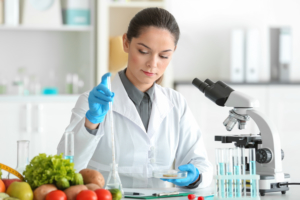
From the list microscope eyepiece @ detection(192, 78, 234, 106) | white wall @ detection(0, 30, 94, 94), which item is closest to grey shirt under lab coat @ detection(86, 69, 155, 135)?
microscope eyepiece @ detection(192, 78, 234, 106)

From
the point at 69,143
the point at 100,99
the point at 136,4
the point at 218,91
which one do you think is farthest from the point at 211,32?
the point at 69,143

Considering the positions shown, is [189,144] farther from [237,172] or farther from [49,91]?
[49,91]

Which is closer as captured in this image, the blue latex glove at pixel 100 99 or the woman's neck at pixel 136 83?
the blue latex glove at pixel 100 99

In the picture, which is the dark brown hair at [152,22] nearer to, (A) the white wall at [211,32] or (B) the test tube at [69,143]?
(B) the test tube at [69,143]

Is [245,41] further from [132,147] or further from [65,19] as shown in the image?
[132,147]

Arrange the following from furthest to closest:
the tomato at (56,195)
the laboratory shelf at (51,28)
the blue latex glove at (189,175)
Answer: the laboratory shelf at (51,28), the blue latex glove at (189,175), the tomato at (56,195)

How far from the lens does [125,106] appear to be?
1.67 m

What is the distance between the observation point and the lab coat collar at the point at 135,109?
1.65 meters

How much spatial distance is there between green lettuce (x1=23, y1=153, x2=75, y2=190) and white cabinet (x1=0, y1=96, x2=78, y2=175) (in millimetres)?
2057

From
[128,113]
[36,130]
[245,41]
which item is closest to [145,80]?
[128,113]

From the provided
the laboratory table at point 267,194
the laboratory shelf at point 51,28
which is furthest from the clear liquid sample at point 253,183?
the laboratory shelf at point 51,28

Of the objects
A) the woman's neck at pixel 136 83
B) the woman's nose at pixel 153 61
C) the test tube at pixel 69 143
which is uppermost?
the woman's nose at pixel 153 61

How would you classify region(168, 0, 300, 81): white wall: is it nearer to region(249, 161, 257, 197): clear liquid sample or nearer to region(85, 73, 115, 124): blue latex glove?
region(85, 73, 115, 124): blue latex glove

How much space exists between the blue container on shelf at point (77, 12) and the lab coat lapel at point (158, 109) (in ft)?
5.57
